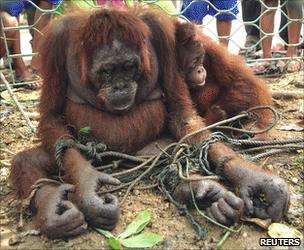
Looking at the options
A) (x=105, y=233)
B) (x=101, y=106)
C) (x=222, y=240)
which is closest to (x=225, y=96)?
(x=101, y=106)

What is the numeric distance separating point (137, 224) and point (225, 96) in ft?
4.06

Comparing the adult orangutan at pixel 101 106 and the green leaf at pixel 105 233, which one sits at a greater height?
the adult orangutan at pixel 101 106

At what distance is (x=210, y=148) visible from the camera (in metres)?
2.52

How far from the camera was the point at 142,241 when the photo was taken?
2047mm

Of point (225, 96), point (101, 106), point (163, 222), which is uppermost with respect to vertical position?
point (101, 106)

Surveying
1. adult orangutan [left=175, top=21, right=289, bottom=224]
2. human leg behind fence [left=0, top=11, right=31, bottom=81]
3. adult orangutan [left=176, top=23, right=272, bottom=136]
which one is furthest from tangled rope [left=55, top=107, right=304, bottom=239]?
human leg behind fence [left=0, top=11, right=31, bottom=81]

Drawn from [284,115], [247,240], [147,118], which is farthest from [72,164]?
[284,115]

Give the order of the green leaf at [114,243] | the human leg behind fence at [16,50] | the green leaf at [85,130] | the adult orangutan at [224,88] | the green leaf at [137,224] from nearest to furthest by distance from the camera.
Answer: the green leaf at [114,243] → the green leaf at [137,224] → the green leaf at [85,130] → the adult orangutan at [224,88] → the human leg behind fence at [16,50]

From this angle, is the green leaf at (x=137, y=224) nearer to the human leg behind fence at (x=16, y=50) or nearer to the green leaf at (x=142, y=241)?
the green leaf at (x=142, y=241)

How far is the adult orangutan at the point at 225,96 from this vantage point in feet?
7.20

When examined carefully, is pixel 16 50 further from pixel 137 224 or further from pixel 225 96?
pixel 137 224

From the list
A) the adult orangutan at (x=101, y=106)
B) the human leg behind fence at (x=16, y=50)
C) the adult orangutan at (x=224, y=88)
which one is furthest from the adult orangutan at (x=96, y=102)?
the human leg behind fence at (x=16, y=50)

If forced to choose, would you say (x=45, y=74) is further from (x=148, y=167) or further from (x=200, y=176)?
(x=200, y=176)

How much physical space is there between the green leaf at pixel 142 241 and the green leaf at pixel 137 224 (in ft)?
0.11
